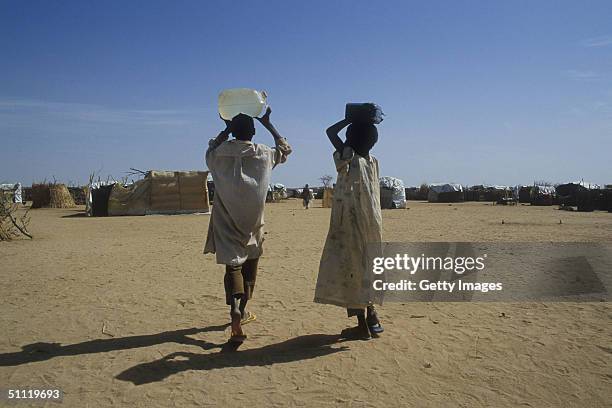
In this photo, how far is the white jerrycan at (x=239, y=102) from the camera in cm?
349

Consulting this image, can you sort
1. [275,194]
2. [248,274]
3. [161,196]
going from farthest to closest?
[275,194], [161,196], [248,274]

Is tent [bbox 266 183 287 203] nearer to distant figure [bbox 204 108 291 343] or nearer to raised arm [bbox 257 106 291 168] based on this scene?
raised arm [bbox 257 106 291 168]

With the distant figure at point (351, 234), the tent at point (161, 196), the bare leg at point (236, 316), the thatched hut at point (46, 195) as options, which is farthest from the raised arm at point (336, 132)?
the thatched hut at point (46, 195)

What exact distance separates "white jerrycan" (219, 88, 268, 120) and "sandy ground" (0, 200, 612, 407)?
1.80 m

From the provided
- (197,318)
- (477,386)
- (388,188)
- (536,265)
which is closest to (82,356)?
(197,318)

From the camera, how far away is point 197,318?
168 inches

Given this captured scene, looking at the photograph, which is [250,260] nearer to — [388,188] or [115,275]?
[115,275]

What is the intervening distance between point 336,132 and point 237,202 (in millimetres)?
932

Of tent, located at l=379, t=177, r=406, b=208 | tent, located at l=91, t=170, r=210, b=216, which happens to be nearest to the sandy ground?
tent, located at l=91, t=170, r=210, b=216

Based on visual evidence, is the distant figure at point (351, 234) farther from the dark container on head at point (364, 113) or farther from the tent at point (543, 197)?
the tent at point (543, 197)

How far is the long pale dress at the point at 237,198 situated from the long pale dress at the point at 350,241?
1.92ft

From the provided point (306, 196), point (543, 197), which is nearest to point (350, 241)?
point (306, 196)

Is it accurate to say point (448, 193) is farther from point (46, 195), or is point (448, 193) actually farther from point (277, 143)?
point (277, 143)

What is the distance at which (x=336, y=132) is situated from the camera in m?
3.53
